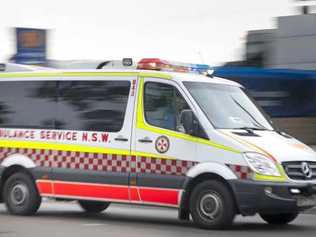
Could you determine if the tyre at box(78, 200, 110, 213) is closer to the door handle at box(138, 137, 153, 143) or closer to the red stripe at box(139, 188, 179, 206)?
the red stripe at box(139, 188, 179, 206)

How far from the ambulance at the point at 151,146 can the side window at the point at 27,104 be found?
0.05ft

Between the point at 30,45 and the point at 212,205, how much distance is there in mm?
12949

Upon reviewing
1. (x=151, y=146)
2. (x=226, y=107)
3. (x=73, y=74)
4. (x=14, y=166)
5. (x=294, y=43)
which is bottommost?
(x=14, y=166)

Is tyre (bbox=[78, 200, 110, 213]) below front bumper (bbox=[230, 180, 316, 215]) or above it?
below

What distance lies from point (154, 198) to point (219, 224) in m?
1.03

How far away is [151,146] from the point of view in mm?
11164

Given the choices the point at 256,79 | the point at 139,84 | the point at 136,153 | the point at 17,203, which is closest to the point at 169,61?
the point at 139,84

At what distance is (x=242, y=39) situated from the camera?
35.3 m

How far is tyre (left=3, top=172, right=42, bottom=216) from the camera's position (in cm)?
1231

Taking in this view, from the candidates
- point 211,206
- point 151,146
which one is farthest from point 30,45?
point 211,206

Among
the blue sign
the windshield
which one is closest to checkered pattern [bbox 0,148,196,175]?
the windshield

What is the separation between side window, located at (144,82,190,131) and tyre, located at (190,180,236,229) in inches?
36.5

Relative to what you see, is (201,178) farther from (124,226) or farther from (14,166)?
(14,166)

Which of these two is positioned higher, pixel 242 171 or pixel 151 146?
pixel 151 146
